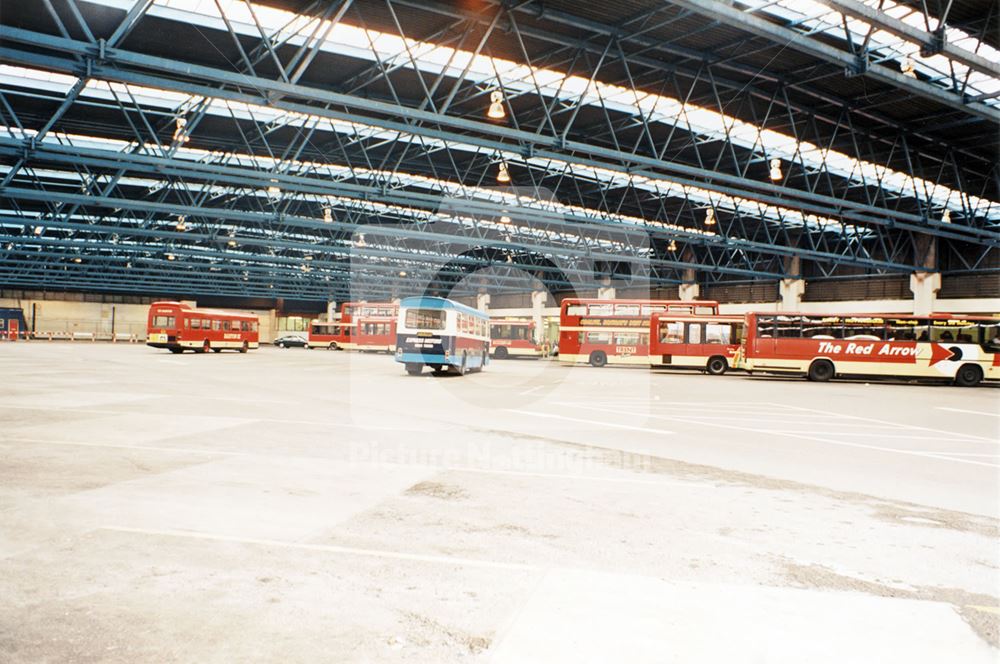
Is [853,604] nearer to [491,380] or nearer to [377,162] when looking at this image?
[491,380]

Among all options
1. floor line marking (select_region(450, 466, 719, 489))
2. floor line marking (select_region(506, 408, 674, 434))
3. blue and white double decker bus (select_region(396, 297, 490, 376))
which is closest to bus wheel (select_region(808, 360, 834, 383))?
blue and white double decker bus (select_region(396, 297, 490, 376))

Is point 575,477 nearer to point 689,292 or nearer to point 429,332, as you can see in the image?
point 429,332

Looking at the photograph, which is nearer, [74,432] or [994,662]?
[994,662]

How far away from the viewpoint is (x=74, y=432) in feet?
29.8

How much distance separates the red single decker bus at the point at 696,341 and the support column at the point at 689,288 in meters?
17.1

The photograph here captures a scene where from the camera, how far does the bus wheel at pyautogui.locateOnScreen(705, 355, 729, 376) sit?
3036cm

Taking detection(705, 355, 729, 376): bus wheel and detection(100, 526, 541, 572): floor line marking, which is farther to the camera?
detection(705, 355, 729, 376): bus wheel

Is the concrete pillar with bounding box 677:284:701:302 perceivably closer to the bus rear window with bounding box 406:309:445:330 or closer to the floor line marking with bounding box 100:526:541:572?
the bus rear window with bounding box 406:309:445:330

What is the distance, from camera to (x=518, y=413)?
12.9 metres

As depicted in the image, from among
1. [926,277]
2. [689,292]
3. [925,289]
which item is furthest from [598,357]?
[926,277]

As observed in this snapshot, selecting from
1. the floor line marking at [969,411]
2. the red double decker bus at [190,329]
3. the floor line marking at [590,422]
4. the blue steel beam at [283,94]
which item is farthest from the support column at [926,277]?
the red double decker bus at [190,329]

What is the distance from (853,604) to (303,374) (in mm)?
21199

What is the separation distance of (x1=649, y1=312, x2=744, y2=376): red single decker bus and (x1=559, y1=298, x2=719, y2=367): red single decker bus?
2.77 meters

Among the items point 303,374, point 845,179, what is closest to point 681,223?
point 845,179
